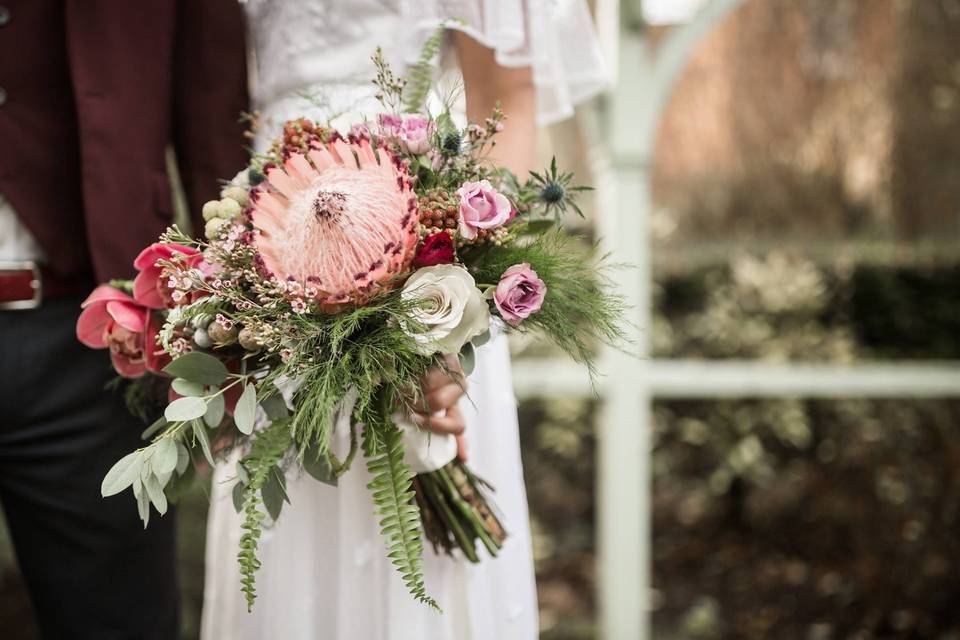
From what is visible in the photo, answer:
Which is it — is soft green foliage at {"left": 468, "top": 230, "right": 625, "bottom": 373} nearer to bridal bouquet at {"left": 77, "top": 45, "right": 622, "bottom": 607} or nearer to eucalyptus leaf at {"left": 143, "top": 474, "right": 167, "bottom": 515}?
bridal bouquet at {"left": 77, "top": 45, "right": 622, "bottom": 607}

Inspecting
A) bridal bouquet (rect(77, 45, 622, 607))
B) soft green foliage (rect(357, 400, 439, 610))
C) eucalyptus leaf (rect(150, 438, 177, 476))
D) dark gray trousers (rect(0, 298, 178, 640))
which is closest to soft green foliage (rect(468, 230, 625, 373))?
bridal bouquet (rect(77, 45, 622, 607))

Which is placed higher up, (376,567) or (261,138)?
(261,138)

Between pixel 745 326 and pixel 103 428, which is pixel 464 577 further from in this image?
pixel 745 326

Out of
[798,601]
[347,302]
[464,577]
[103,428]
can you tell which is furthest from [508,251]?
[798,601]

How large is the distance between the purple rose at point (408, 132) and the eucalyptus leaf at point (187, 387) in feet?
1.27

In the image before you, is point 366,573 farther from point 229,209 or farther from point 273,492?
point 229,209

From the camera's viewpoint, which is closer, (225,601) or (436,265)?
(436,265)

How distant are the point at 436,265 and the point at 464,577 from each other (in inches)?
21.7

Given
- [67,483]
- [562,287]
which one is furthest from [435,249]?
[67,483]

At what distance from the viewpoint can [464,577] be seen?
3.92ft

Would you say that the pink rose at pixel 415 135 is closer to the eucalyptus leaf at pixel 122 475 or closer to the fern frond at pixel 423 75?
the fern frond at pixel 423 75

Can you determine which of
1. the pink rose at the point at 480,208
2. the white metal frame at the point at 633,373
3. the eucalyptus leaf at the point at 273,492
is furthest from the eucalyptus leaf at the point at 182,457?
the white metal frame at the point at 633,373

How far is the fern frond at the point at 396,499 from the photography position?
Result: 0.88 metres

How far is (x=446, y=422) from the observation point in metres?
1.09
